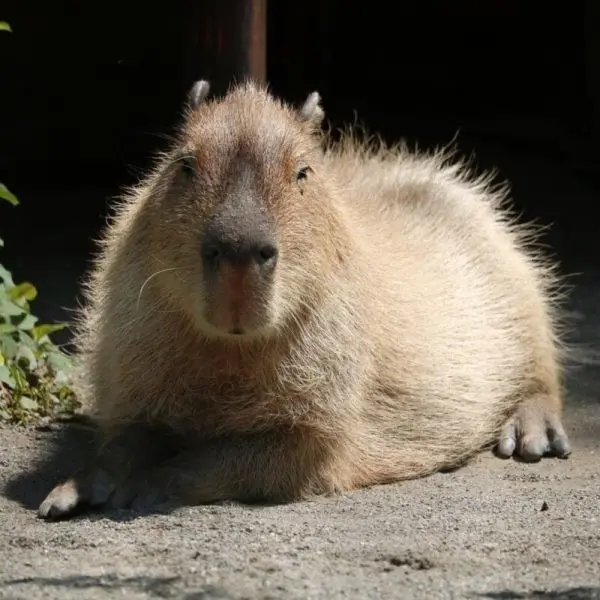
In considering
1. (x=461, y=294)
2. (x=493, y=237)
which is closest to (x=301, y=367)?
(x=461, y=294)

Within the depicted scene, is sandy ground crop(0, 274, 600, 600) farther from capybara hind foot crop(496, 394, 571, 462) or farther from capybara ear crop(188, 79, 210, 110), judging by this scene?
capybara ear crop(188, 79, 210, 110)

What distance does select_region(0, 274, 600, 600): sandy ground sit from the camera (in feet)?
9.69

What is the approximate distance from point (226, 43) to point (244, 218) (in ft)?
6.69

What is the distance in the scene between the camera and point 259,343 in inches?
160

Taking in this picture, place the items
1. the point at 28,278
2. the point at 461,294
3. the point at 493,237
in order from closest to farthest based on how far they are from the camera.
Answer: the point at 461,294, the point at 493,237, the point at 28,278

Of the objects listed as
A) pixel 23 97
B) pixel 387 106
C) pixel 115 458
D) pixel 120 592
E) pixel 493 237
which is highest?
pixel 387 106

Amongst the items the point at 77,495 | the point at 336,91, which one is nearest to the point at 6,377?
the point at 77,495

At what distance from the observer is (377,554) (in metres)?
3.26

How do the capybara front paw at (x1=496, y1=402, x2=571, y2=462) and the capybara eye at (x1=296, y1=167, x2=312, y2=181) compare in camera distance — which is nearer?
the capybara eye at (x1=296, y1=167, x2=312, y2=181)

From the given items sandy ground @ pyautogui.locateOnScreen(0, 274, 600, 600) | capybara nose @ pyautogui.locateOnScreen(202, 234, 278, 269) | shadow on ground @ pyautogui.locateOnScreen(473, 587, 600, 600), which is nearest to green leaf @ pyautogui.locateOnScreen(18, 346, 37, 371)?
sandy ground @ pyautogui.locateOnScreen(0, 274, 600, 600)

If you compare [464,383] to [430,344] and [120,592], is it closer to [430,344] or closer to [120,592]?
[430,344]

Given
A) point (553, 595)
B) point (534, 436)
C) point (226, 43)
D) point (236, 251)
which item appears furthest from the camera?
point (226, 43)

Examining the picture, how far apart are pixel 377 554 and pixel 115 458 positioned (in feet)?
3.44

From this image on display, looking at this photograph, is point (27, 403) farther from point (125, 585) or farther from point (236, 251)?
point (125, 585)
